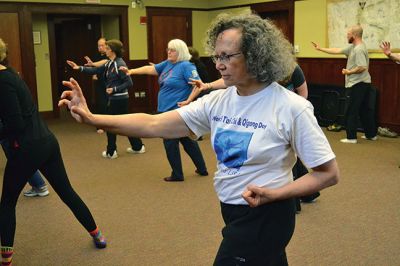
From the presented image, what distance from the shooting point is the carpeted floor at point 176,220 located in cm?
311

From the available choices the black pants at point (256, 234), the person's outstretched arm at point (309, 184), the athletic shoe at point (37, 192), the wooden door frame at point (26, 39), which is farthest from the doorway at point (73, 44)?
the person's outstretched arm at point (309, 184)

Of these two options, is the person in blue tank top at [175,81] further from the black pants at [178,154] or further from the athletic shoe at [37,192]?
the athletic shoe at [37,192]

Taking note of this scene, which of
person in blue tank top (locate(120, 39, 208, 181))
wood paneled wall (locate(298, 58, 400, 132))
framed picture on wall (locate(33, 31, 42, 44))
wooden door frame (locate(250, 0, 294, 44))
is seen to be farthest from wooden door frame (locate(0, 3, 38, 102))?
wood paneled wall (locate(298, 58, 400, 132))

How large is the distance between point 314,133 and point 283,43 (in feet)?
1.10

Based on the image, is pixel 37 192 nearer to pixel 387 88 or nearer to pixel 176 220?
pixel 176 220

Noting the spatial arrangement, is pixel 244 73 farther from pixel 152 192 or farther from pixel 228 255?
pixel 152 192

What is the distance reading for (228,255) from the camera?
1.66 meters

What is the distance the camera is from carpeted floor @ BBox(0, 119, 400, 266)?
3109 mm

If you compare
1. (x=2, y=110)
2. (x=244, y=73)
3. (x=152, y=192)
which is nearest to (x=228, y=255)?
(x=244, y=73)

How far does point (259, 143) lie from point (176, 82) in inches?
123

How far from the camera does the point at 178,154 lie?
480cm

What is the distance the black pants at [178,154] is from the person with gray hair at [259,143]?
3.04 meters

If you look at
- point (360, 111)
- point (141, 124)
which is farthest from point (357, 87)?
point (141, 124)

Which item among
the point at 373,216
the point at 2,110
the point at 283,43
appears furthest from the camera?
the point at 373,216
